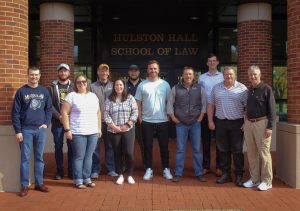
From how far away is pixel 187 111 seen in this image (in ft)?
24.2

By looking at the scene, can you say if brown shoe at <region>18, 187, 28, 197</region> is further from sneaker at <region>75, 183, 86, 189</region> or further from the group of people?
sneaker at <region>75, 183, 86, 189</region>

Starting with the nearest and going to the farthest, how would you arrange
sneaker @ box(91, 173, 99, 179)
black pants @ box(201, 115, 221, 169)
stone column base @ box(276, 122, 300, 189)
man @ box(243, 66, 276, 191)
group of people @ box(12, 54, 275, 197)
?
group of people @ box(12, 54, 275, 197) → man @ box(243, 66, 276, 191) → stone column base @ box(276, 122, 300, 189) → sneaker @ box(91, 173, 99, 179) → black pants @ box(201, 115, 221, 169)

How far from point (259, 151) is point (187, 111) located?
1.29m

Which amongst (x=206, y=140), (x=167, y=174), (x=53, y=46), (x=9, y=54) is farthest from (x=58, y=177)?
(x=53, y=46)

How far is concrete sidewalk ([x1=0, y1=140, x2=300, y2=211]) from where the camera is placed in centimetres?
593

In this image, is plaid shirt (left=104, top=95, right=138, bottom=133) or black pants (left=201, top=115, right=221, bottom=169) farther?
black pants (left=201, top=115, right=221, bottom=169)

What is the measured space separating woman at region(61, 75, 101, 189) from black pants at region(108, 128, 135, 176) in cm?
35

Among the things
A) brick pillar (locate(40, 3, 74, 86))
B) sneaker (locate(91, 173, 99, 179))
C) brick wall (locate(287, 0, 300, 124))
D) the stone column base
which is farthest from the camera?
brick pillar (locate(40, 3, 74, 86))

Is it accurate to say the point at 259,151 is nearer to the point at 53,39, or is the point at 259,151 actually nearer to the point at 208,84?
the point at 208,84

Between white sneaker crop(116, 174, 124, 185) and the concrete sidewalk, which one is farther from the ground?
white sneaker crop(116, 174, 124, 185)

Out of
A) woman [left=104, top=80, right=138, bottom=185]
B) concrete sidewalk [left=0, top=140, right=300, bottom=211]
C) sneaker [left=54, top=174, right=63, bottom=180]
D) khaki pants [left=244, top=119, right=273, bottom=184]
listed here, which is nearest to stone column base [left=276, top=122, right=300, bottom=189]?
concrete sidewalk [left=0, top=140, right=300, bottom=211]

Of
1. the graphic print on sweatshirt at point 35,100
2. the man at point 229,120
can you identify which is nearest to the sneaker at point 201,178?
the man at point 229,120

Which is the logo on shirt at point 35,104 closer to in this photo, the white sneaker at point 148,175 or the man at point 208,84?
the white sneaker at point 148,175

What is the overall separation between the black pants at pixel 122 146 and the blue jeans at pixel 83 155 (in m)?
0.35
